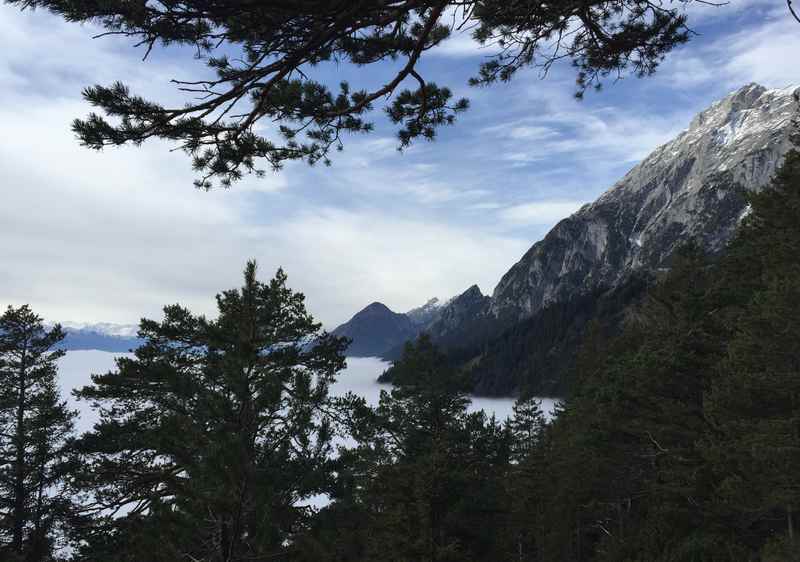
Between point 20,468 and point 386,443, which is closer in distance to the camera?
point 20,468

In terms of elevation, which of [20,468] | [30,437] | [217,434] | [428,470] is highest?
[217,434]

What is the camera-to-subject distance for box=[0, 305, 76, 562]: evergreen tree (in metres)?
19.5

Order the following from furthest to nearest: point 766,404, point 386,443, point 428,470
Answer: point 386,443 < point 428,470 < point 766,404

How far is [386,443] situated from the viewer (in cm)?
2147

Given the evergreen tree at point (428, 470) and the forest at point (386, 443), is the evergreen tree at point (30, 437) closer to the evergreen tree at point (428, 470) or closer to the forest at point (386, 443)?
the forest at point (386, 443)

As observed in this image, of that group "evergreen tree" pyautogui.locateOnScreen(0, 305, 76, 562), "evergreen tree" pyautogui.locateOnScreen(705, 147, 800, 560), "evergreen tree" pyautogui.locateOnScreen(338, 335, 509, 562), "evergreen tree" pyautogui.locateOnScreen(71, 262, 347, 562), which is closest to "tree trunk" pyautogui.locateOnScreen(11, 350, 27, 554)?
"evergreen tree" pyautogui.locateOnScreen(0, 305, 76, 562)

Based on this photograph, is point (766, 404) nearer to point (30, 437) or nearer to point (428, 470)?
point (428, 470)

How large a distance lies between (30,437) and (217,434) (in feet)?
52.3

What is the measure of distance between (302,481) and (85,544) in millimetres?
7986

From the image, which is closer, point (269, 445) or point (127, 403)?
point (269, 445)

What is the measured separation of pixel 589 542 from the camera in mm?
30453

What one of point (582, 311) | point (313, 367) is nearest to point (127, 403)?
point (313, 367)

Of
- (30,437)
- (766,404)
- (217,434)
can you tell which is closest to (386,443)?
(217,434)

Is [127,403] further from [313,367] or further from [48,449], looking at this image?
[48,449]
